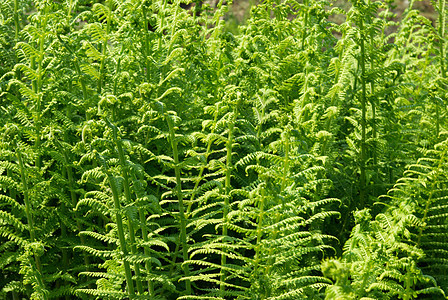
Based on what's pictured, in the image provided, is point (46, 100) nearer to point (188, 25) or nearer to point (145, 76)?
point (145, 76)

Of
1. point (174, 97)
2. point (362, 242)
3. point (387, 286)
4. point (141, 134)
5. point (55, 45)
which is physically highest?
point (55, 45)

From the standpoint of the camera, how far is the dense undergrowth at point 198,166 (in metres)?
2.65

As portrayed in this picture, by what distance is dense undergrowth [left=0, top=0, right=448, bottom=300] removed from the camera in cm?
265

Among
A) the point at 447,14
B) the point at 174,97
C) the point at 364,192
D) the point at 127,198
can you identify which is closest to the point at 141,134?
the point at 174,97

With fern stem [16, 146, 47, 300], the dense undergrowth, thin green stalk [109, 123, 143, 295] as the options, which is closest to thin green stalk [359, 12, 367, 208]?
the dense undergrowth

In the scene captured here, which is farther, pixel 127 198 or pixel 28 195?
pixel 28 195

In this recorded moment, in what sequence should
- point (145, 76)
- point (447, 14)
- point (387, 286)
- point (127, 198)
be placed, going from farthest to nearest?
point (447, 14)
point (145, 76)
point (127, 198)
point (387, 286)

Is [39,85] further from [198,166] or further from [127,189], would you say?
[198,166]

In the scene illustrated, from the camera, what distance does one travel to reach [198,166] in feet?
9.46

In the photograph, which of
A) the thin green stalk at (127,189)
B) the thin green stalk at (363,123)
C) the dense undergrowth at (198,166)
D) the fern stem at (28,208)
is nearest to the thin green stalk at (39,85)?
the dense undergrowth at (198,166)

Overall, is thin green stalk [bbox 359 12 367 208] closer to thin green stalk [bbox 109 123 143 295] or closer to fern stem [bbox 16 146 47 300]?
thin green stalk [bbox 109 123 143 295]

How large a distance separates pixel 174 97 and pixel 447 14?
269cm

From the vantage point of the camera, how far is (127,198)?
268 cm

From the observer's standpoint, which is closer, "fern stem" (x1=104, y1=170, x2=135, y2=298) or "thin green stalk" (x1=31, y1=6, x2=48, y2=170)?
"fern stem" (x1=104, y1=170, x2=135, y2=298)
